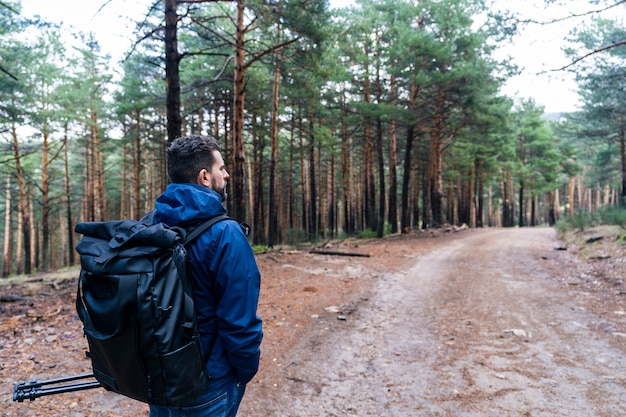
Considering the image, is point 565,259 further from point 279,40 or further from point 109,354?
point 109,354

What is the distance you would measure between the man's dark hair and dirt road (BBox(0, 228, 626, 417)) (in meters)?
2.57

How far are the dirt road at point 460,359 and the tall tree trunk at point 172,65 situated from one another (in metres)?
5.35

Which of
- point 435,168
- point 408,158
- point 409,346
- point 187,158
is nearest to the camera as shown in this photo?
point 187,158

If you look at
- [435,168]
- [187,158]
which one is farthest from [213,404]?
[435,168]

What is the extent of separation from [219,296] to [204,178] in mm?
602

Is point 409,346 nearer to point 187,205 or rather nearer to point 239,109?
point 187,205

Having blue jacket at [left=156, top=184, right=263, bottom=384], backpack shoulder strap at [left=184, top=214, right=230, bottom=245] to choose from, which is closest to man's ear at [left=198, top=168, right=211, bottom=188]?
blue jacket at [left=156, top=184, right=263, bottom=384]

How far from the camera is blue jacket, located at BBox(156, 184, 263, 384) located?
174 cm

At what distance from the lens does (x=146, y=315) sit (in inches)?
60.7

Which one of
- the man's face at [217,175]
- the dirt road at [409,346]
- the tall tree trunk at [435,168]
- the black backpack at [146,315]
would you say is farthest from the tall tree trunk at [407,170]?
the black backpack at [146,315]

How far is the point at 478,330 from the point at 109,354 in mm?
5368

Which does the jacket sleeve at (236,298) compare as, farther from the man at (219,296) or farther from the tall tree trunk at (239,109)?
the tall tree trunk at (239,109)

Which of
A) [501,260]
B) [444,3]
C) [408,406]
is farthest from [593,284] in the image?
[444,3]

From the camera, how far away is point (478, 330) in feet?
18.7
